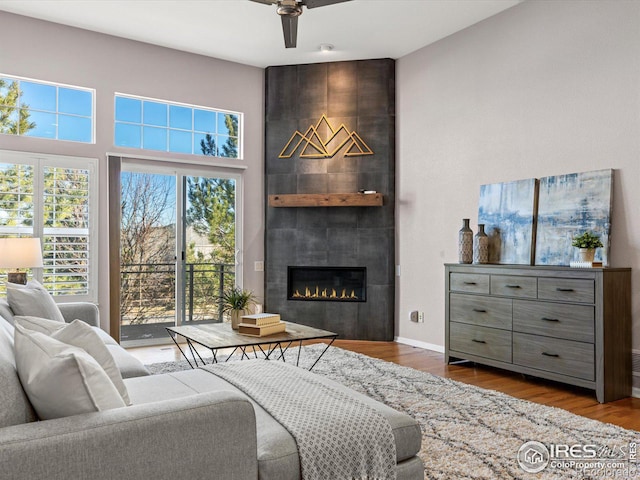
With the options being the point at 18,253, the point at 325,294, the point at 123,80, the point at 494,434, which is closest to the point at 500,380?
the point at 494,434

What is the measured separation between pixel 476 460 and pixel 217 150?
15.2ft

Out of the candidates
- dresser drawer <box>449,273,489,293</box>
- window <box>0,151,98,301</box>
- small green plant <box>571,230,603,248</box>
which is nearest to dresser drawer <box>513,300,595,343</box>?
dresser drawer <box>449,273,489,293</box>

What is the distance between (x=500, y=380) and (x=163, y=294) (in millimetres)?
3593

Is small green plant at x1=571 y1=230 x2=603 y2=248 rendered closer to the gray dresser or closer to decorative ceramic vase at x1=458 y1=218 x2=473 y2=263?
the gray dresser

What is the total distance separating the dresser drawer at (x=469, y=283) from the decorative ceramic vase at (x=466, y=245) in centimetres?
19

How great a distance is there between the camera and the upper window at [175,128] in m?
5.52

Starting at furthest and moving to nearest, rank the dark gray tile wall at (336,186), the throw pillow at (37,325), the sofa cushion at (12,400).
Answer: the dark gray tile wall at (336,186)
the throw pillow at (37,325)
the sofa cushion at (12,400)

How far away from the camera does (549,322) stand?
3.90m

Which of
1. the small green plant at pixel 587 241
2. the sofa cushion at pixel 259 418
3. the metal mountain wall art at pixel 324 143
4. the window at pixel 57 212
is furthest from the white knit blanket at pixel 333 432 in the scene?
the metal mountain wall art at pixel 324 143

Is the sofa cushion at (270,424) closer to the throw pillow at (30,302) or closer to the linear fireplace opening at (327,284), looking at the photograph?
the throw pillow at (30,302)

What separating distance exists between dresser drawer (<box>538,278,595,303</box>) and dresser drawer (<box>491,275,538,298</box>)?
7 cm

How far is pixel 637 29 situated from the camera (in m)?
3.80

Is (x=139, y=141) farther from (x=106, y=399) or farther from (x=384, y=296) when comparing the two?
(x=106, y=399)

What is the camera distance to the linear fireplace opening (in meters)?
6.16
